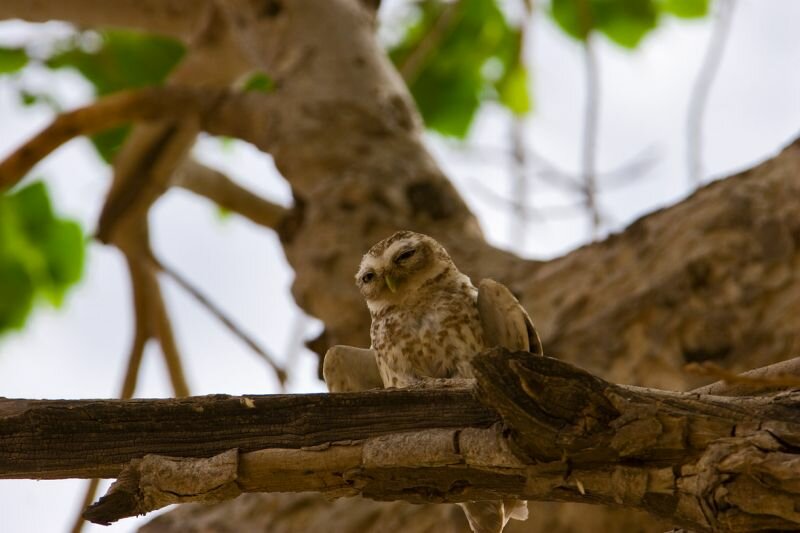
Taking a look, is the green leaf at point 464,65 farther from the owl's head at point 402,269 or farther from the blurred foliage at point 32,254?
the owl's head at point 402,269

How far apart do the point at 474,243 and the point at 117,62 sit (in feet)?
13.6

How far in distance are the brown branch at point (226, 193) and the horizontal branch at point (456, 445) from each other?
4.70 metres

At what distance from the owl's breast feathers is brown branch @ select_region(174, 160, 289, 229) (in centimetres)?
324

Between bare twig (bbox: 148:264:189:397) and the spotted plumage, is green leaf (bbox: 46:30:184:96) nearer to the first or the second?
bare twig (bbox: 148:264:189:397)

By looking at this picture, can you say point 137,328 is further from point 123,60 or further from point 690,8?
point 690,8

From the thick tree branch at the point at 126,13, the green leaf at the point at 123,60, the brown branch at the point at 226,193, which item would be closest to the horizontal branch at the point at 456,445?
the brown branch at the point at 226,193

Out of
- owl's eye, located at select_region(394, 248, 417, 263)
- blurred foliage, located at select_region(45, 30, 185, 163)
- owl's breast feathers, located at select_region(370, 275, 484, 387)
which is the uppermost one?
owl's eye, located at select_region(394, 248, 417, 263)

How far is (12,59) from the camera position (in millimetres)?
8023

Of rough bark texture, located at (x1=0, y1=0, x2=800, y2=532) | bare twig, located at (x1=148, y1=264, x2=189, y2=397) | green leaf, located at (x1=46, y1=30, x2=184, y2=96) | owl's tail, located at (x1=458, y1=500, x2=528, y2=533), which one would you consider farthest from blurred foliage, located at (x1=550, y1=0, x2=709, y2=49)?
owl's tail, located at (x1=458, y1=500, x2=528, y2=533)

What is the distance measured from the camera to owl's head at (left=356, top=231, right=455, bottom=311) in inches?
172

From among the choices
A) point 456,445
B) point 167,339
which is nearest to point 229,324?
point 167,339

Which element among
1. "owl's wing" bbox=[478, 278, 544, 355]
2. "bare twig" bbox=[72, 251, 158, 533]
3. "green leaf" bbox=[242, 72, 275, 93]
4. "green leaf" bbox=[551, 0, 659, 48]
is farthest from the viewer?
"green leaf" bbox=[242, 72, 275, 93]

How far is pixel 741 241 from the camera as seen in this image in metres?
4.98

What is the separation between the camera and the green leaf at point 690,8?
7949mm
